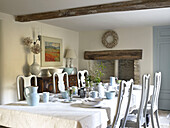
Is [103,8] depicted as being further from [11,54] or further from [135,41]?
[135,41]

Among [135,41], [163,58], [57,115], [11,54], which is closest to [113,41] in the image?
[135,41]

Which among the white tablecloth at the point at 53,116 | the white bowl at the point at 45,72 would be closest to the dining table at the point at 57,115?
the white tablecloth at the point at 53,116

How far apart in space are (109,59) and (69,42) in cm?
133

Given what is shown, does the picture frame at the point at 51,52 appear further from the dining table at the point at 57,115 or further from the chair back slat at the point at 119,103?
the chair back slat at the point at 119,103

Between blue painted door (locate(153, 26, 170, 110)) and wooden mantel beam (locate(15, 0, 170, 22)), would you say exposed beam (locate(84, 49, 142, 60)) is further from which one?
wooden mantel beam (locate(15, 0, 170, 22))

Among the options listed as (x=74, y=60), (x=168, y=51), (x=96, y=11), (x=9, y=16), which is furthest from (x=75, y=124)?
(x=74, y=60)

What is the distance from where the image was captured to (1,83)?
4332 millimetres

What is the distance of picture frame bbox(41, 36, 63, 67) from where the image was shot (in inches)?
212

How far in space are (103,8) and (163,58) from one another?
281 centimetres

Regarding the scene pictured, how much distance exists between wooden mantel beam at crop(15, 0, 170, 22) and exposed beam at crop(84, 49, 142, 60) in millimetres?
2545

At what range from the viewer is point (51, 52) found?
5.66 metres

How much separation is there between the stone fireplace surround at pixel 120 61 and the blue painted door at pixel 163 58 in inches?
19.0

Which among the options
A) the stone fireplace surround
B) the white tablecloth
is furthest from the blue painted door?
the white tablecloth

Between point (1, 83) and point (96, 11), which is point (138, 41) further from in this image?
point (1, 83)
